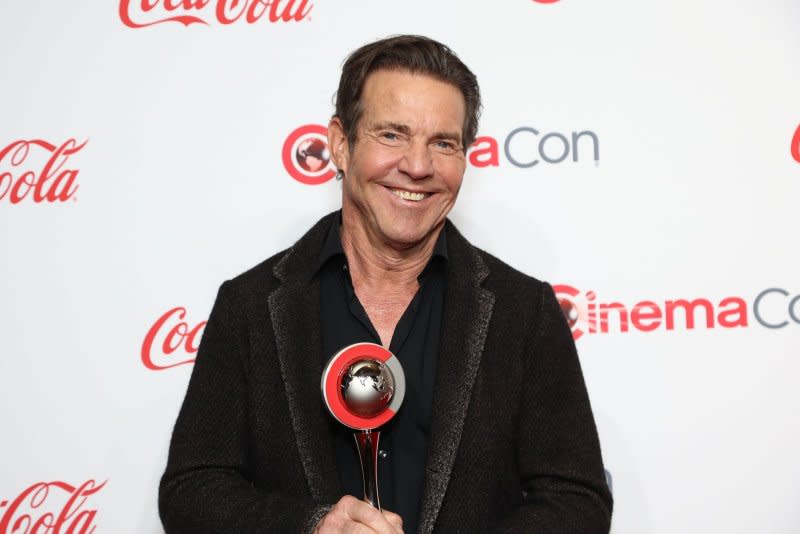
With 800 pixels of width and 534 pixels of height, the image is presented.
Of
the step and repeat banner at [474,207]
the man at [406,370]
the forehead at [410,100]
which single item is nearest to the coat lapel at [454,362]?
the man at [406,370]

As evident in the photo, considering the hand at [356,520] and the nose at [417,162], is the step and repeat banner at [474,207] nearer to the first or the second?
the nose at [417,162]

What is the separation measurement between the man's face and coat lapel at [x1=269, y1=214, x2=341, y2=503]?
158mm

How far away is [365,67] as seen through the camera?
141cm

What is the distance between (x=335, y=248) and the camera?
145 centimetres

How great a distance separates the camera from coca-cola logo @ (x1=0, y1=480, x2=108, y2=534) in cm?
172

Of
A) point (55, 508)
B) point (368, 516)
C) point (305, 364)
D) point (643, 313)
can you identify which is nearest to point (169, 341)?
point (55, 508)

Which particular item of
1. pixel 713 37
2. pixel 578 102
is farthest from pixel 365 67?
pixel 713 37

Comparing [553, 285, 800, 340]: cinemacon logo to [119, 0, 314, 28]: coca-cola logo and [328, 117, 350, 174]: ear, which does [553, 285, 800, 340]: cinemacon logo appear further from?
[119, 0, 314, 28]: coca-cola logo

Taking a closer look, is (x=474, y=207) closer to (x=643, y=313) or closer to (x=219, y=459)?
(x=643, y=313)

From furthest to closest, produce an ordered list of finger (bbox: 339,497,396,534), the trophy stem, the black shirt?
the black shirt, the trophy stem, finger (bbox: 339,497,396,534)

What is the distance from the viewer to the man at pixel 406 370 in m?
1.30

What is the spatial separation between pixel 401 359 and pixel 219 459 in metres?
0.33

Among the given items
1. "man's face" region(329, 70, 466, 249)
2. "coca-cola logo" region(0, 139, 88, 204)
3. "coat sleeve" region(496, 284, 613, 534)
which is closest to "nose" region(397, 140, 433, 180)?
"man's face" region(329, 70, 466, 249)

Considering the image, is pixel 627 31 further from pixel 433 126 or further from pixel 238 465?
pixel 238 465
